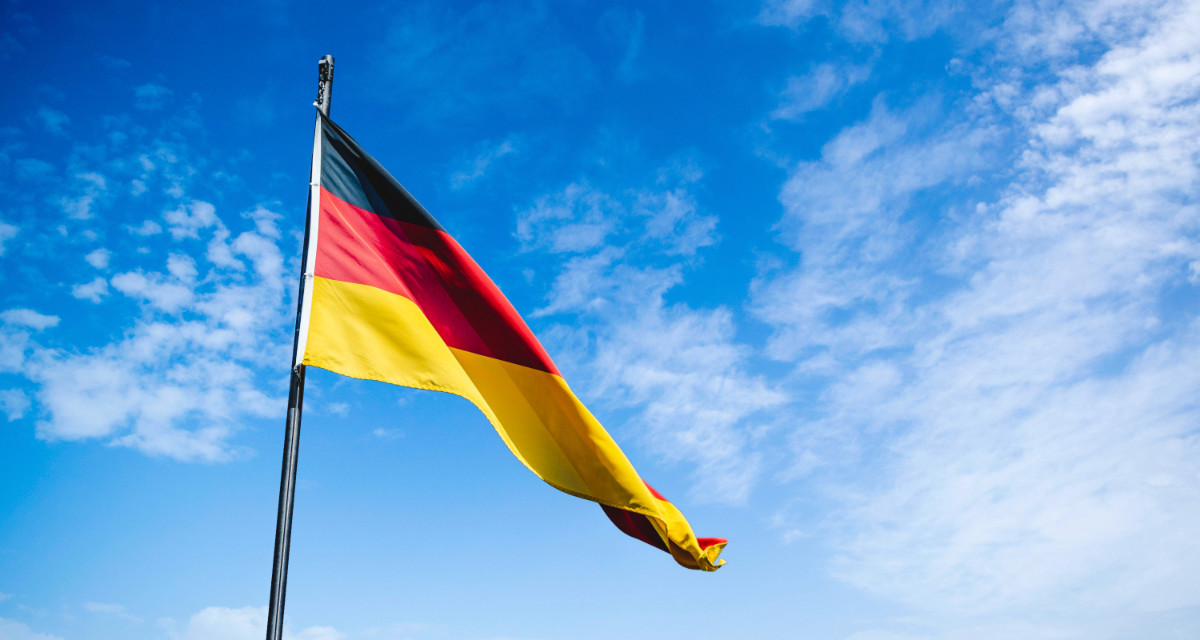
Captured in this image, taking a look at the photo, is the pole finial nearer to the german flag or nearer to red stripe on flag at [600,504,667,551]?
the german flag

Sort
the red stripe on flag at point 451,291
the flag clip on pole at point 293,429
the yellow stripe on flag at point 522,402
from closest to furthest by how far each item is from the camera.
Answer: the flag clip on pole at point 293,429
the yellow stripe on flag at point 522,402
the red stripe on flag at point 451,291

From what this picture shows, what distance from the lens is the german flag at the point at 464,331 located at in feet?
29.8

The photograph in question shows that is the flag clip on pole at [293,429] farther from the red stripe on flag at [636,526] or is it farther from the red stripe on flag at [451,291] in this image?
the red stripe on flag at [636,526]

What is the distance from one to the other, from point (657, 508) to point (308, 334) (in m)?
4.93

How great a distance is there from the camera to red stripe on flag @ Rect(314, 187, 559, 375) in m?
9.77

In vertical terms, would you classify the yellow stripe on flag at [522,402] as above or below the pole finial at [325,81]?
below

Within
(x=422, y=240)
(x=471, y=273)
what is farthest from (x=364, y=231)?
(x=471, y=273)

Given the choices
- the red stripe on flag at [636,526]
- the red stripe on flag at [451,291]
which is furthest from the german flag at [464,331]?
the red stripe on flag at [636,526]

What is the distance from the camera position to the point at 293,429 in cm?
742

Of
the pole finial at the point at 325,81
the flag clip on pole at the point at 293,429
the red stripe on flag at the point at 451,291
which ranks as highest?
the pole finial at the point at 325,81

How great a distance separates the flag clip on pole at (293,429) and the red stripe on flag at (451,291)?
0.99 metres

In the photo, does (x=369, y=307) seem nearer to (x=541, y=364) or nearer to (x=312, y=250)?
(x=312, y=250)

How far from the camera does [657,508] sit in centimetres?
996

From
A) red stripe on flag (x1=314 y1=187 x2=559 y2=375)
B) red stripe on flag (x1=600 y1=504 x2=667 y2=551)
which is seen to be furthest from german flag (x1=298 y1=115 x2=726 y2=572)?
red stripe on flag (x1=600 y1=504 x2=667 y2=551)
